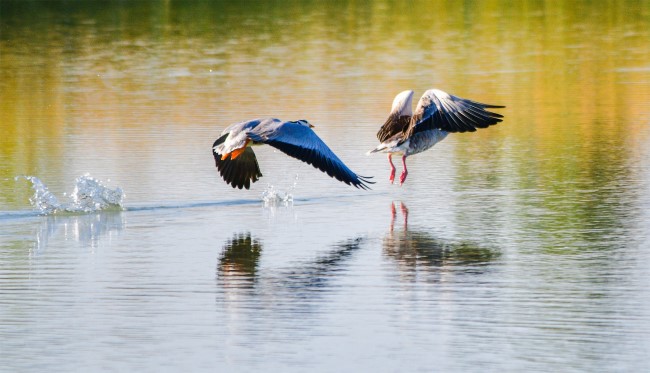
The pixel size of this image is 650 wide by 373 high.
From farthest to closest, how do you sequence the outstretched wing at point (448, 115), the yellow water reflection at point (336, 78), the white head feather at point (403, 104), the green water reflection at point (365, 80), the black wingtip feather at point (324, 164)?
the yellow water reflection at point (336, 78), the green water reflection at point (365, 80), the white head feather at point (403, 104), the outstretched wing at point (448, 115), the black wingtip feather at point (324, 164)

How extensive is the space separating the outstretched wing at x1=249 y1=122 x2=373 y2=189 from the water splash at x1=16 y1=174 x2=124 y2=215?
169 cm

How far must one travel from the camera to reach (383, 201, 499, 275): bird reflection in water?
11.5m

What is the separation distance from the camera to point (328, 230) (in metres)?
13.2

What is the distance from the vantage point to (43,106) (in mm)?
24125

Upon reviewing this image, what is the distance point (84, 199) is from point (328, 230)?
2.71 meters

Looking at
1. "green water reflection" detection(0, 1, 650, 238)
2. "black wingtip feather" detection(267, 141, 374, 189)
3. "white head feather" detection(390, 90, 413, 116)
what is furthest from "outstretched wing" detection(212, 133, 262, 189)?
"green water reflection" detection(0, 1, 650, 238)

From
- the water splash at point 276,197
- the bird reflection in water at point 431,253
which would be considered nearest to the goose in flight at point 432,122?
the water splash at point 276,197

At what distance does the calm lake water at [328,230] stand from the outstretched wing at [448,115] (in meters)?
0.67

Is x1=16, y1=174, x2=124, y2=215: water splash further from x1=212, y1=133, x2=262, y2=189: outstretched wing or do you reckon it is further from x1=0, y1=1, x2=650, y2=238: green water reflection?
x1=212, y1=133, x2=262, y2=189: outstretched wing

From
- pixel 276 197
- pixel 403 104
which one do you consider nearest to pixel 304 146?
pixel 276 197

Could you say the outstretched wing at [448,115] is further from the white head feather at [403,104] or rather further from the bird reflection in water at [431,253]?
the bird reflection in water at [431,253]

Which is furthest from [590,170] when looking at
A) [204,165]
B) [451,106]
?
[204,165]

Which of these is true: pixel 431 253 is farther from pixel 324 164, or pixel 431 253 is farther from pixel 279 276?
pixel 324 164

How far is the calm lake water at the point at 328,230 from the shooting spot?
9320 millimetres
